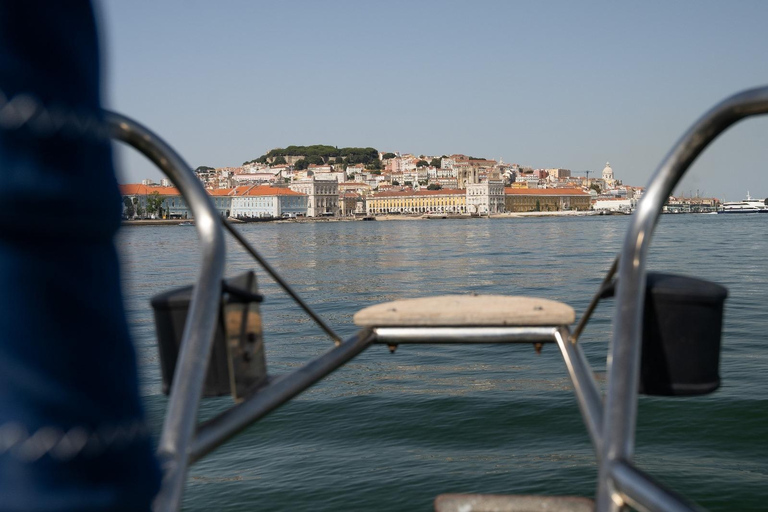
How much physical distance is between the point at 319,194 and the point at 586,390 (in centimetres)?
11162

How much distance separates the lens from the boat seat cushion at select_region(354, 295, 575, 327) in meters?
1.59

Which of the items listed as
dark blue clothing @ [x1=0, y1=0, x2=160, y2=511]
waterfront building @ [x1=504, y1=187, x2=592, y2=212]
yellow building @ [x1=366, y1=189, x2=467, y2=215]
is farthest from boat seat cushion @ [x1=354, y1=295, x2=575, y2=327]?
waterfront building @ [x1=504, y1=187, x2=592, y2=212]

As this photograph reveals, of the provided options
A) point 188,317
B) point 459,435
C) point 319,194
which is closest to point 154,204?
point 319,194

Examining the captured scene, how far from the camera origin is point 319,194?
368 ft

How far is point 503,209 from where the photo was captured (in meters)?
114

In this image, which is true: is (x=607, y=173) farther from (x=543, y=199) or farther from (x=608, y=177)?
(x=543, y=199)

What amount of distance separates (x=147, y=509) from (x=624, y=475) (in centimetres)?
51

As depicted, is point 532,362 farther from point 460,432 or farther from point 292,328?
point 292,328

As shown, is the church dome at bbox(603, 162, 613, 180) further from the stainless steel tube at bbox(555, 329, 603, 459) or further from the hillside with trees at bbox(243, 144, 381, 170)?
the stainless steel tube at bbox(555, 329, 603, 459)

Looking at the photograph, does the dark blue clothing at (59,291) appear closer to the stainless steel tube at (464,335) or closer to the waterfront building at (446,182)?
the stainless steel tube at (464,335)

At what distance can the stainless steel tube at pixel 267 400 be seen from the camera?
0.99 meters

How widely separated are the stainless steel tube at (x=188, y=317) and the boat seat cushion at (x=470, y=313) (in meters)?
0.53

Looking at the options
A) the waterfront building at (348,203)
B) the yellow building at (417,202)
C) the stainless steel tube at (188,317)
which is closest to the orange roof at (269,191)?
the waterfront building at (348,203)

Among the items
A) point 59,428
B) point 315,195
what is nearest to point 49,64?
point 59,428
